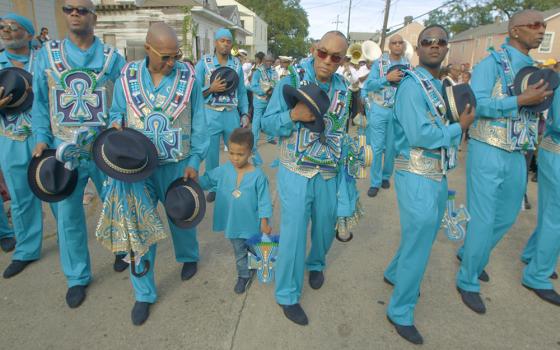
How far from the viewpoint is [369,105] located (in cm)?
594

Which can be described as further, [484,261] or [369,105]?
[369,105]

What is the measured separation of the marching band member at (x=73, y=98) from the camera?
2871mm

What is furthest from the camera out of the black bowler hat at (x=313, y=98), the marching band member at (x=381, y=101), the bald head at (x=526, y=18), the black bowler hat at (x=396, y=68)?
the marching band member at (x=381, y=101)

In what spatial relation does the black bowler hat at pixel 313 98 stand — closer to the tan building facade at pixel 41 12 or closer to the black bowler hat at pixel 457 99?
the black bowler hat at pixel 457 99

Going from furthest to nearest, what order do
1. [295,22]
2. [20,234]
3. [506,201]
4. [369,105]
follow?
1. [295,22]
2. [369,105]
3. [20,234]
4. [506,201]

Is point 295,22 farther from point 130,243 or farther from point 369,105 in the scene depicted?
point 130,243

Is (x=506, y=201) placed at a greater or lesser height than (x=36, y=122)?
lesser

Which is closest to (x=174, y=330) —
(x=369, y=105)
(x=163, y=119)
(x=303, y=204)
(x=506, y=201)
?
(x=303, y=204)

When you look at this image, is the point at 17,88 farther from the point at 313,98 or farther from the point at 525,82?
the point at 525,82

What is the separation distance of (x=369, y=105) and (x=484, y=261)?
3356mm

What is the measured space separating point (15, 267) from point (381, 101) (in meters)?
5.17

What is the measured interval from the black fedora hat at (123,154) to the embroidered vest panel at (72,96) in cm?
54

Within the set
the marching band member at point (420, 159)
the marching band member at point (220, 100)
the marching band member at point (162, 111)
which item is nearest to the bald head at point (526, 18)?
the marching band member at point (420, 159)

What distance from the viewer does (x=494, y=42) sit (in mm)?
37312
